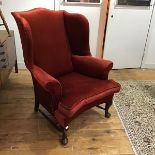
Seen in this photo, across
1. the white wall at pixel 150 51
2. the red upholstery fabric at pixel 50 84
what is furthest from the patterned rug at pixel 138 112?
the red upholstery fabric at pixel 50 84

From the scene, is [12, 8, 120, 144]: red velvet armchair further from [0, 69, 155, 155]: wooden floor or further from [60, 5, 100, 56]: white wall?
[60, 5, 100, 56]: white wall

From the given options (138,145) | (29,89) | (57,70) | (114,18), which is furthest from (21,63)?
(138,145)

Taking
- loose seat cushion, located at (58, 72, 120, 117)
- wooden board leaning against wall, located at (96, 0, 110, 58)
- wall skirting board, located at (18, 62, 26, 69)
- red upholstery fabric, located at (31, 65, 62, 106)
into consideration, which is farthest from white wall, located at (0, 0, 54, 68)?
red upholstery fabric, located at (31, 65, 62, 106)

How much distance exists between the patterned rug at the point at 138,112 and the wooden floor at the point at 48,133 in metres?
0.08

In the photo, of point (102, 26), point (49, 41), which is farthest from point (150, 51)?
point (49, 41)

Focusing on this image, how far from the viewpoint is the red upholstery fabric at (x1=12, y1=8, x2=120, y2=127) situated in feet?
5.69

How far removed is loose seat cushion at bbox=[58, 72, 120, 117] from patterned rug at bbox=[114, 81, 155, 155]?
45cm

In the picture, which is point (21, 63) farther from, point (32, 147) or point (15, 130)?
point (32, 147)

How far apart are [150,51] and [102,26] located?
0.86 metres

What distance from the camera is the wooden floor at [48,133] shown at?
1827 mm

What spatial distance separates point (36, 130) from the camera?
2031 millimetres

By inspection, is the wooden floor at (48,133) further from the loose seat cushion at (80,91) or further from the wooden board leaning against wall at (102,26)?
the wooden board leaning against wall at (102,26)

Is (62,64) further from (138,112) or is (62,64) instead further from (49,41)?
(138,112)

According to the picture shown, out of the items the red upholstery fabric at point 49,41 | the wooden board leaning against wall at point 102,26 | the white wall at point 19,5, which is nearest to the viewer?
the red upholstery fabric at point 49,41
